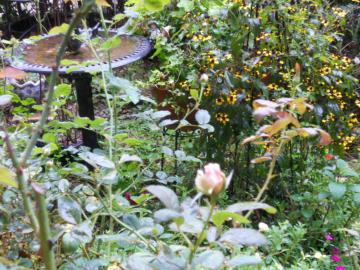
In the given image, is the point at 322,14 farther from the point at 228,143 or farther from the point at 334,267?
the point at 334,267

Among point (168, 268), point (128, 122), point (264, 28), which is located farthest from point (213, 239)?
point (128, 122)

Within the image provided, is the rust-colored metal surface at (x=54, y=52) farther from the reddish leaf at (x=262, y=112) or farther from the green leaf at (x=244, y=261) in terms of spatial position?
the green leaf at (x=244, y=261)

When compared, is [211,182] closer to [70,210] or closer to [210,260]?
[210,260]

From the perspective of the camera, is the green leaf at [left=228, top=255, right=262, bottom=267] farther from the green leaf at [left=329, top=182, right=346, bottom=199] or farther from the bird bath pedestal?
the bird bath pedestal

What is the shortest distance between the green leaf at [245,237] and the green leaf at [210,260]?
21 millimetres

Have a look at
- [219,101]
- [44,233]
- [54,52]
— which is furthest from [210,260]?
[54,52]

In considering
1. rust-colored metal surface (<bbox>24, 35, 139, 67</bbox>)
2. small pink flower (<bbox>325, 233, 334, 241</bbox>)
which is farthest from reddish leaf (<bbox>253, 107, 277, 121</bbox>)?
rust-colored metal surface (<bbox>24, 35, 139, 67</bbox>)

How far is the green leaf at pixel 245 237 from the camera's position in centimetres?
51

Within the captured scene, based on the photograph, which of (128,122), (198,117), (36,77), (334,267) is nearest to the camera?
(198,117)

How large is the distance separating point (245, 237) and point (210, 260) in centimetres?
5

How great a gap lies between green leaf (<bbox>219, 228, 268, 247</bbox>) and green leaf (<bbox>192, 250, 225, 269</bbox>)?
0.02 meters

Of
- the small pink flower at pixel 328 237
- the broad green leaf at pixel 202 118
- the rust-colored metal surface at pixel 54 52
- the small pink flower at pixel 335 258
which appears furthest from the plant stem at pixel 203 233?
the rust-colored metal surface at pixel 54 52

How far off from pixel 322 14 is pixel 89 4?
2.03 m

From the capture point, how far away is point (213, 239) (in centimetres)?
55
